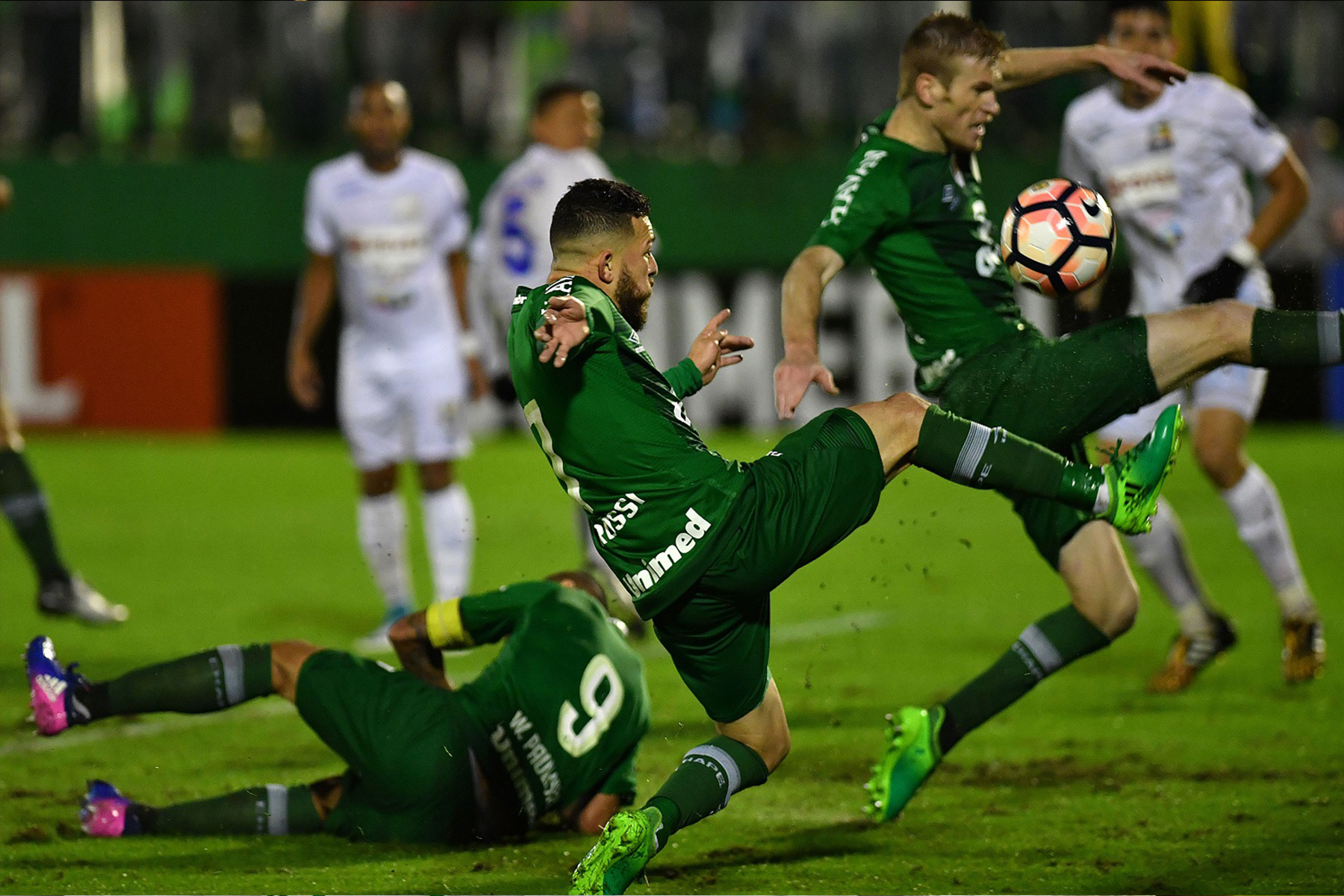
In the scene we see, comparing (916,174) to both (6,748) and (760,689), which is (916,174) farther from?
(6,748)

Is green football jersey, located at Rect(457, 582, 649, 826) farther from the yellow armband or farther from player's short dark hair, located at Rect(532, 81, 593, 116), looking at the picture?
player's short dark hair, located at Rect(532, 81, 593, 116)

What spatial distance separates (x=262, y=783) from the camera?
5.49 m

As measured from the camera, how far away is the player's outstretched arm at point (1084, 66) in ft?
17.5

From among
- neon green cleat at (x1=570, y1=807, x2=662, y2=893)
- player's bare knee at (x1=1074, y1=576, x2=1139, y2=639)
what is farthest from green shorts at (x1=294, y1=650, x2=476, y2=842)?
player's bare knee at (x1=1074, y1=576, x2=1139, y2=639)

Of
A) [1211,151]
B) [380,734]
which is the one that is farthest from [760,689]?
[1211,151]

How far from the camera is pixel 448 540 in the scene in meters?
8.09

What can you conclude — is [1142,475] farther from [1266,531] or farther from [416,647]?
[1266,531]

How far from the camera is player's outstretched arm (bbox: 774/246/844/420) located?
465 cm

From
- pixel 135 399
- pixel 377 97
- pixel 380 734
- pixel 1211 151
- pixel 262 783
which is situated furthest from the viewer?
pixel 135 399

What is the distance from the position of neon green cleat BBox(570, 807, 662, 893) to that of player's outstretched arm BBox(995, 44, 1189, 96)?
2617 mm

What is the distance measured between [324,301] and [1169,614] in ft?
14.4

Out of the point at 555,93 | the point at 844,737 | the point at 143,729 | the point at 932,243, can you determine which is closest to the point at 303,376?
the point at 555,93

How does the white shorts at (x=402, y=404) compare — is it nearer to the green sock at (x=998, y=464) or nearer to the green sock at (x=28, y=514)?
the green sock at (x=28, y=514)

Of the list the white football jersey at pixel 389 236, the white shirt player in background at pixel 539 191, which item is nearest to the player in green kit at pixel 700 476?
the white shirt player in background at pixel 539 191
